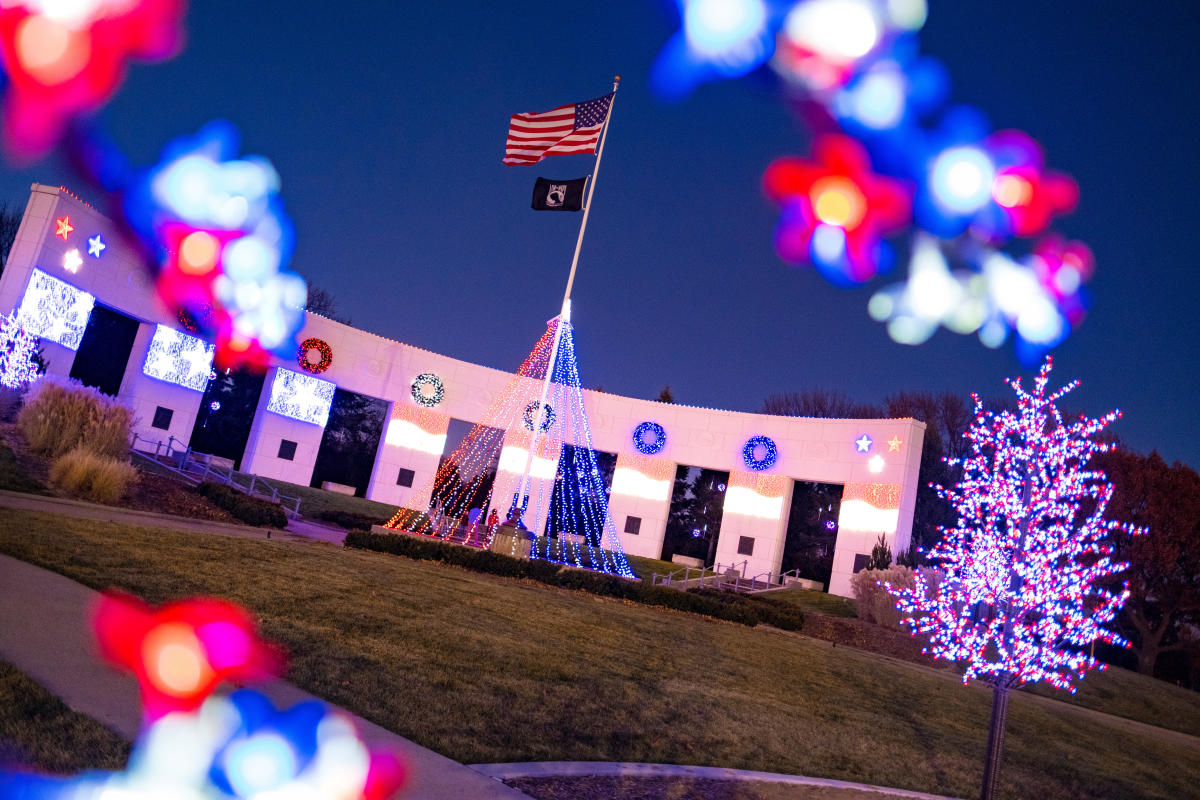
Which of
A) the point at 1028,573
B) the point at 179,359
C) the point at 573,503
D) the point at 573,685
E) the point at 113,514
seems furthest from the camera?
the point at 573,503

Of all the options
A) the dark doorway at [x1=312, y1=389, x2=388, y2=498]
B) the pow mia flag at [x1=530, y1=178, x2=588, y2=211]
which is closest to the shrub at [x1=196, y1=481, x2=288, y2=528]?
the pow mia flag at [x1=530, y1=178, x2=588, y2=211]

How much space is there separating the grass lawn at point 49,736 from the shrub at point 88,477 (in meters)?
12.2

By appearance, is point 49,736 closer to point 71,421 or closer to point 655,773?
point 655,773

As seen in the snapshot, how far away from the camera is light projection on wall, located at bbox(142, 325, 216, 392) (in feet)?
100

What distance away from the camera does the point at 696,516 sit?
5006cm

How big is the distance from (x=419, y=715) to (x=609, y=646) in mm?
5680

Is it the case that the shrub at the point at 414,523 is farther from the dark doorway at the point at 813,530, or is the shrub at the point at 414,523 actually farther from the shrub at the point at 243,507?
the dark doorway at the point at 813,530

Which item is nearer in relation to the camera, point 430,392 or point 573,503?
point 430,392

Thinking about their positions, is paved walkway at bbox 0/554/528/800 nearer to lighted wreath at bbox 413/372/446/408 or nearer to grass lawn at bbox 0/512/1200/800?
grass lawn at bbox 0/512/1200/800

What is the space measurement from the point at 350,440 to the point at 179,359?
22.6 meters

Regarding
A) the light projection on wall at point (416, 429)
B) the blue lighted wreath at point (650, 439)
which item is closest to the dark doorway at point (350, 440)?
the light projection on wall at point (416, 429)

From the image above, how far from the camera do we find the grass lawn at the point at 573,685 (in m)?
6.12

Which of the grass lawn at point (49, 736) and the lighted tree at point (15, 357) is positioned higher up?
the lighted tree at point (15, 357)

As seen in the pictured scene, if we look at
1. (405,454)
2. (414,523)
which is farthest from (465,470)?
(414,523)
